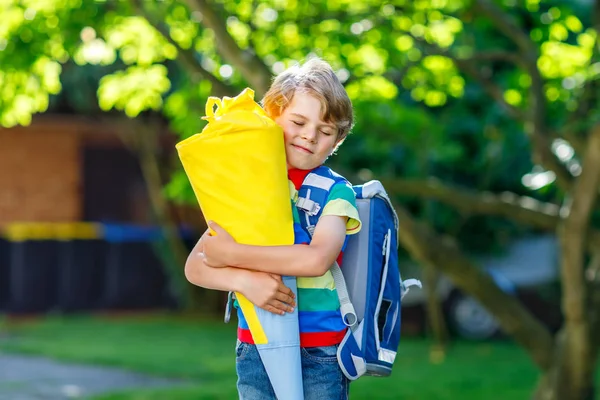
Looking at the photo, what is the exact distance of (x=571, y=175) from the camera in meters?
8.07

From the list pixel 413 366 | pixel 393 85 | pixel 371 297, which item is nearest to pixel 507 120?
pixel 413 366

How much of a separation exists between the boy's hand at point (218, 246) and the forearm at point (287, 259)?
0.11ft

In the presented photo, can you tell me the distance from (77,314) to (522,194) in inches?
272

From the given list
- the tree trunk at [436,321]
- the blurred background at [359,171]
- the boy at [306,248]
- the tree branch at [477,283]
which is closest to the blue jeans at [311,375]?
the boy at [306,248]

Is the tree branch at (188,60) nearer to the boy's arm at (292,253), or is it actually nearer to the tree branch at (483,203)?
the tree branch at (483,203)

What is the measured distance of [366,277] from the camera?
3.48 m

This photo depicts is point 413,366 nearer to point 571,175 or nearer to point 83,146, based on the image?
point 571,175

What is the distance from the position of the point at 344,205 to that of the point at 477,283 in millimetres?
4599

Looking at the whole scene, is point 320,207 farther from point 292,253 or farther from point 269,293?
point 269,293

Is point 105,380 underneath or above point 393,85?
underneath

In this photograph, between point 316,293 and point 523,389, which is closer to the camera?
point 316,293

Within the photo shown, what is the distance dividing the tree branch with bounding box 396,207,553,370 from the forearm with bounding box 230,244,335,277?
4303mm

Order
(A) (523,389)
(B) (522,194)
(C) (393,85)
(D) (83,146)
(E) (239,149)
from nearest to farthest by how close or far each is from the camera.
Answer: (E) (239,149) < (C) (393,85) < (A) (523,389) < (B) (522,194) < (D) (83,146)

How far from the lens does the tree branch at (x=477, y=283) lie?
7676mm
